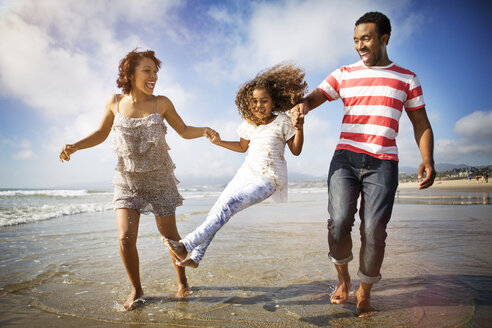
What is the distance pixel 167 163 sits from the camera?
3.25 metres

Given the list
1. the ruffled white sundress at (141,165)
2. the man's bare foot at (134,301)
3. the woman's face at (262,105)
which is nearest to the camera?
the man's bare foot at (134,301)

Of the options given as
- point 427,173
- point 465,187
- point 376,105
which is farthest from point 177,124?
point 465,187

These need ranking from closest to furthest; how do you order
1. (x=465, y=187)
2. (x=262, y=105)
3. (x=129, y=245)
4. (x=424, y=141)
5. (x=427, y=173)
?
(x=427, y=173) → (x=424, y=141) → (x=129, y=245) → (x=262, y=105) → (x=465, y=187)

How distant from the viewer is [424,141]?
2.77 m

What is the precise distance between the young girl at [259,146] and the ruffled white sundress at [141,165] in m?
0.48

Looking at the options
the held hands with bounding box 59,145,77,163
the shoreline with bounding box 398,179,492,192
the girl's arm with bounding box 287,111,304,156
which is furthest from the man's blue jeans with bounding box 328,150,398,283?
the shoreline with bounding box 398,179,492,192

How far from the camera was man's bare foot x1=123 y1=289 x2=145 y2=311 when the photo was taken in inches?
110

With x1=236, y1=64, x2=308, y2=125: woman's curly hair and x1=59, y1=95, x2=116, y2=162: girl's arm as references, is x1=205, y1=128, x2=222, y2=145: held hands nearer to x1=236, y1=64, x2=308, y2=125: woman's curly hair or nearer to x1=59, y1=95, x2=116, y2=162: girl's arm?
x1=236, y1=64, x2=308, y2=125: woman's curly hair

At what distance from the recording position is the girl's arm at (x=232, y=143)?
3516 mm

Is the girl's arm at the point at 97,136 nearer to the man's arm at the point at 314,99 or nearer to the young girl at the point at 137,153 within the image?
the young girl at the point at 137,153

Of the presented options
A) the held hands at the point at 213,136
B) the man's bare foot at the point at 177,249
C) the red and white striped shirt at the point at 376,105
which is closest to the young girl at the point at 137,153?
the held hands at the point at 213,136

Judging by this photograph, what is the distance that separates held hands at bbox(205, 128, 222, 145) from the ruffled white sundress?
1.77ft

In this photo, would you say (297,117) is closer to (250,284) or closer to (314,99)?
(314,99)

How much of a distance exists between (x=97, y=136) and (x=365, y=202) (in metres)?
2.79
